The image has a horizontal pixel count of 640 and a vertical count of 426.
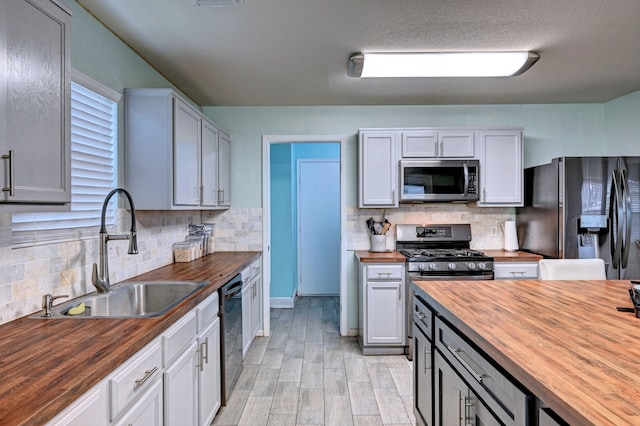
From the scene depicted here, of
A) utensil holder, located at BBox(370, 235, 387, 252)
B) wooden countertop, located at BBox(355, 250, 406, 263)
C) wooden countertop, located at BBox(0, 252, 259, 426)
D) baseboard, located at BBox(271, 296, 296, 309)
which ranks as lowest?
baseboard, located at BBox(271, 296, 296, 309)

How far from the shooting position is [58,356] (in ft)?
3.67

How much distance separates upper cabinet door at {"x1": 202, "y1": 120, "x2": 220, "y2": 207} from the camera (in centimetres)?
302

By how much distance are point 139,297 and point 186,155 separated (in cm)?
104

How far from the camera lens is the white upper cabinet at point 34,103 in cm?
110

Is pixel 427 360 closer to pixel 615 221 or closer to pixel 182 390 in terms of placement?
pixel 182 390

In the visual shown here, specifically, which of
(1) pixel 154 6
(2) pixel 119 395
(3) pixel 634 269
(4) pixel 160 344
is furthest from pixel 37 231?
(3) pixel 634 269

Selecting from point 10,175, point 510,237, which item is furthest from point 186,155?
point 510,237

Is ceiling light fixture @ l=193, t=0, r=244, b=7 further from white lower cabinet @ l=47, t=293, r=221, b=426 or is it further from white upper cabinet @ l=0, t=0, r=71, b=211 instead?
white lower cabinet @ l=47, t=293, r=221, b=426

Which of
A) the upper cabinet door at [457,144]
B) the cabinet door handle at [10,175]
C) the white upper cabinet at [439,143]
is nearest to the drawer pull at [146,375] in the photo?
the cabinet door handle at [10,175]

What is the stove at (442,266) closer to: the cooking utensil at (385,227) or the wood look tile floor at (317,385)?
the cooking utensil at (385,227)

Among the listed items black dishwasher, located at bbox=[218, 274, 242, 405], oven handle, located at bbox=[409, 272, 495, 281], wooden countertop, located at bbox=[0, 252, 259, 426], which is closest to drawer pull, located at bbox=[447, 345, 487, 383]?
wooden countertop, located at bbox=[0, 252, 259, 426]

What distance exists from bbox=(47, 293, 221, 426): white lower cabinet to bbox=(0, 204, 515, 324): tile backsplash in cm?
63

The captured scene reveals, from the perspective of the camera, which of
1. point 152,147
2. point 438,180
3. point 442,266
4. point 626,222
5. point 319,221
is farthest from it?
point 319,221

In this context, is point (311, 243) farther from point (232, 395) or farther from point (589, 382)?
point (589, 382)
